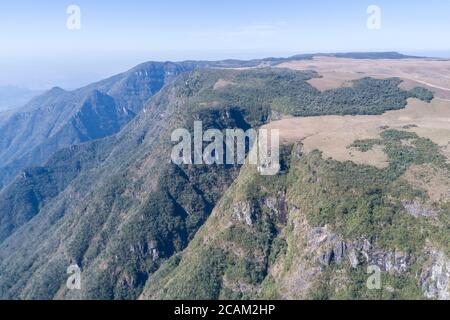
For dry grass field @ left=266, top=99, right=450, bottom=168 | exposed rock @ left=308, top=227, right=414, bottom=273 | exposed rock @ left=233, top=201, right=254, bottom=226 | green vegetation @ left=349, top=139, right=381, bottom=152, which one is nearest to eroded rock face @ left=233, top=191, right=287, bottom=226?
exposed rock @ left=233, top=201, right=254, bottom=226

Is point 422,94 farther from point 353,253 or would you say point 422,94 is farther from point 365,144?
point 353,253

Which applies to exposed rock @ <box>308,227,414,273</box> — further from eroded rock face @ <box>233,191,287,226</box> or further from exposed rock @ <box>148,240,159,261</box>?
exposed rock @ <box>148,240,159,261</box>

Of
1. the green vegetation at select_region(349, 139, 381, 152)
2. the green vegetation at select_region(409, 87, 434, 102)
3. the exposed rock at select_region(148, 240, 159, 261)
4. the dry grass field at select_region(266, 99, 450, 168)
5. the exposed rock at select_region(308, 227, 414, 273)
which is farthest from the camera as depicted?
the green vegetation at select_region(409, 87, 434, 102)

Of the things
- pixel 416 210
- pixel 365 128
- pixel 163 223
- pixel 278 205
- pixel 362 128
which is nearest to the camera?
pixel 416 210

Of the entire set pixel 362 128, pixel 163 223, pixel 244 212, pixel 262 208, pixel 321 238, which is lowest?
pixel 163 223

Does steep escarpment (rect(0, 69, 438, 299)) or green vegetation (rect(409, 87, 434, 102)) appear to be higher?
green vegetation (rect(409, 87, 434, 102))

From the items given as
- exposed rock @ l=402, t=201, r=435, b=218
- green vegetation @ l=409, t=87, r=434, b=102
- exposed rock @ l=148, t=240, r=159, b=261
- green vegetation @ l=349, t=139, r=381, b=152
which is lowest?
exposed rock @ l=148, t=240, r=159, b=261

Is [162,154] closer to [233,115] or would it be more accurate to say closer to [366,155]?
[233,115]

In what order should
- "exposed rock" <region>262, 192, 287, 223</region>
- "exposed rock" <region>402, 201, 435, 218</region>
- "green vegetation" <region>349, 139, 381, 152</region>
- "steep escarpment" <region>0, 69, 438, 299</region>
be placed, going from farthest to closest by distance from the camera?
"green vegetation" <region>349, 139, 381, 152</region> → "exposed rock" <region>262, 192, 287, 223</region> → "steep escarpment" <region>0, 69, 438, 299</region> → "exposed rock" <region>402, 201, 435, 218</region>

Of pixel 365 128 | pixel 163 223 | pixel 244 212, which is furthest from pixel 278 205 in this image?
pixel 163 223
